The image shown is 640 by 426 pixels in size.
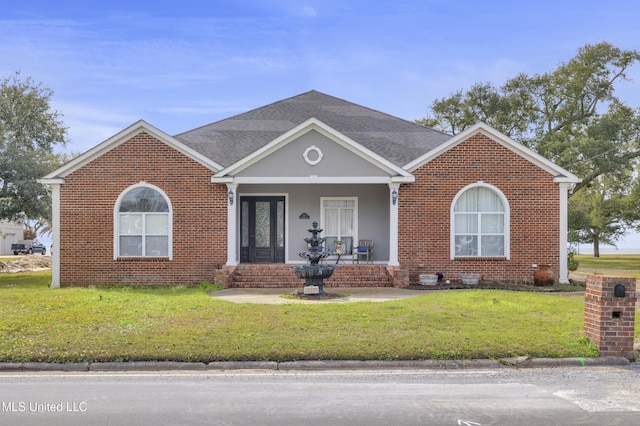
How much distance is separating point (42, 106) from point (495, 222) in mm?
22352

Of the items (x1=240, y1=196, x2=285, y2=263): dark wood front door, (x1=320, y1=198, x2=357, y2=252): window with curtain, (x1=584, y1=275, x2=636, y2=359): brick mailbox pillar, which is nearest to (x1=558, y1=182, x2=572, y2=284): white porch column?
(x1=320, y1=198, x2=357, y2=252): window with curtain

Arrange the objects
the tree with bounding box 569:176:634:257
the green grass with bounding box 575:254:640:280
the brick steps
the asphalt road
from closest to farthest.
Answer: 1. the asphalt road
2. the brick steps
3. the green grass with bounding box 575:254:640:280
4. the tree with bounding box 569:176:634:257

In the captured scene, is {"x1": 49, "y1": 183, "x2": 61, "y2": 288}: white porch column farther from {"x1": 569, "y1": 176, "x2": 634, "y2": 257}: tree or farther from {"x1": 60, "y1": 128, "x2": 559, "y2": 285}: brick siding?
{"x1": 569, "y1": 176, "x2": 634, "y2": 257}: tree

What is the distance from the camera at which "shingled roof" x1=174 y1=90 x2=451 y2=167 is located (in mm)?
20891

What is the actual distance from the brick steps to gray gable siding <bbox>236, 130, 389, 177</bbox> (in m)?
2.90

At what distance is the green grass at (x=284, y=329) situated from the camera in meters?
9.03

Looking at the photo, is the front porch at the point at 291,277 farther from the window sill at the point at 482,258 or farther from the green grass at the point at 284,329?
the green grass at the point at 284,329

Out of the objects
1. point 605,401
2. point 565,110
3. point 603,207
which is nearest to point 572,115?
point 565,110

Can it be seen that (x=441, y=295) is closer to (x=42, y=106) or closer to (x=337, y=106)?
(x=337, y=106)

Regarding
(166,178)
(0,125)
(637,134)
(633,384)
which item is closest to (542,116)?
(637,134)

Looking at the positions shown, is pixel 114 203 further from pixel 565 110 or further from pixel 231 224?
pixel 565 110

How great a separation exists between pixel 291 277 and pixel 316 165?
351 centimetres

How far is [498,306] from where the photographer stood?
13.0 m

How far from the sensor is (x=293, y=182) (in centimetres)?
1862
